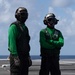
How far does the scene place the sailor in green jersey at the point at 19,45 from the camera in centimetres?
934

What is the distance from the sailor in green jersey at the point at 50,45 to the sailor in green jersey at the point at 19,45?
3.50ft

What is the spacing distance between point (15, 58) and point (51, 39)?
165cm

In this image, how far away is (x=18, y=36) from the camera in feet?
31.1

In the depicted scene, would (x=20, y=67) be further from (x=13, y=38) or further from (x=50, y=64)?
(x=50, y=64)

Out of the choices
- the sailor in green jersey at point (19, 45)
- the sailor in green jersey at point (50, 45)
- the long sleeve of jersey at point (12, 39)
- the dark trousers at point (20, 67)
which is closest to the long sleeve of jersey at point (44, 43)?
the sailor in green jersey at point (50, 45)

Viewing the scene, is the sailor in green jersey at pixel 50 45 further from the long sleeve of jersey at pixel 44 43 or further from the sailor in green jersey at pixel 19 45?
the sailor in green jersey at pixel 19 45

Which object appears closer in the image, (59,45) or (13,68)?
(13,68)

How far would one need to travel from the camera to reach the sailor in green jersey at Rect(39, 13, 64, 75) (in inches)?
415

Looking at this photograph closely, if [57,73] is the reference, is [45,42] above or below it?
above

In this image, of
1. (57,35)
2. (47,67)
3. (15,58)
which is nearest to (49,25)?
(57,35)

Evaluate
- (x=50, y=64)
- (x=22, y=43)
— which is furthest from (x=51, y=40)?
(x=22, y=43)

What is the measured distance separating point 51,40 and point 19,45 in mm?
1334

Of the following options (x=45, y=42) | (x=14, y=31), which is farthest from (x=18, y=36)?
(x=45, y=42)

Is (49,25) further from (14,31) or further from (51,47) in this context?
(14,31)
